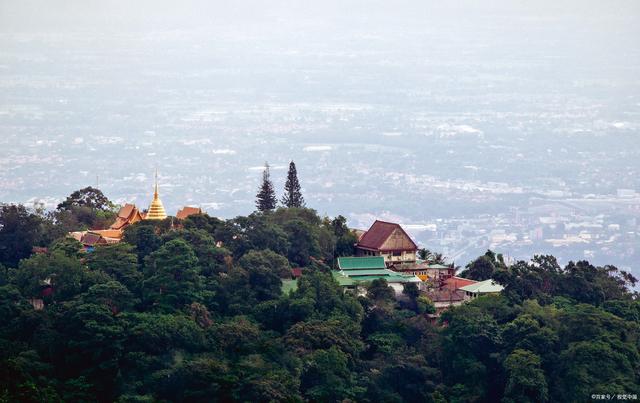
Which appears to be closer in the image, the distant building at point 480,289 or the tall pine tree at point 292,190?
the distant building at point 480,289

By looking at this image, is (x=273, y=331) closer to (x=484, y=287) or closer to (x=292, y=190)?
(x=484, y=287)

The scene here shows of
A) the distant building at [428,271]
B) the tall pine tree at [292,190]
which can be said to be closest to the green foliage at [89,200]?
the tall pine tree at [292,190]

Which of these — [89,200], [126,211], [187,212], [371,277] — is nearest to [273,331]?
[371,277]

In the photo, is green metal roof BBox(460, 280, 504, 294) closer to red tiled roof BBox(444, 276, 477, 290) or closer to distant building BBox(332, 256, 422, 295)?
red tiled roof BBox(444, 276, 477, 290)

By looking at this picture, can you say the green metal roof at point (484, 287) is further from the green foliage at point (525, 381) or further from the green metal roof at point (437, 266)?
the green foliage at point (525, 381)

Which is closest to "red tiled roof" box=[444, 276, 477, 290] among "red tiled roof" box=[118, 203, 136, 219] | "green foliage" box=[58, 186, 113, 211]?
"red tiled roof" box=[118, 203, 136, 219]

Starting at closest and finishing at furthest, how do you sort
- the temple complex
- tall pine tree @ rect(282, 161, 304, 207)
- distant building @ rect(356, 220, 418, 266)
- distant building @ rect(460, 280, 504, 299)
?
distant building @ rect(460, 280, 504, 299) < distant building @ rect(356, 220, 418, 266) < the temple complex < tall pine tree @ rect(282, 161, 304, 207)
